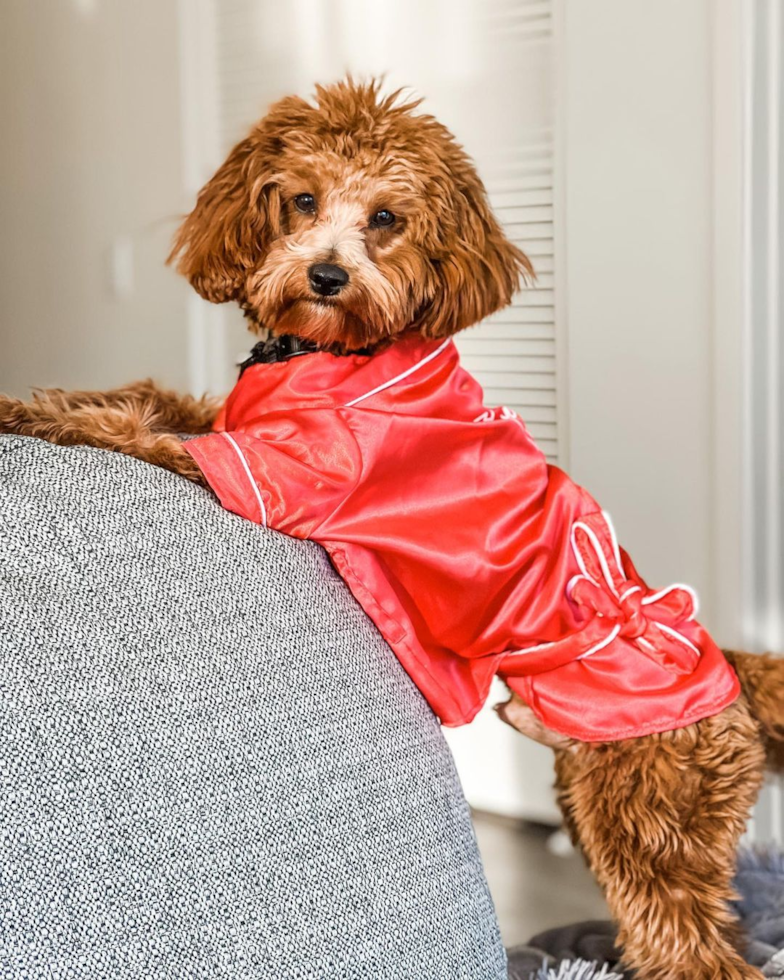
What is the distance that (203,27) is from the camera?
9.55 feet

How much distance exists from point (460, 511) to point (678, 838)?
0.47m

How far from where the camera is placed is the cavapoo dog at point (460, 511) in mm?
1284

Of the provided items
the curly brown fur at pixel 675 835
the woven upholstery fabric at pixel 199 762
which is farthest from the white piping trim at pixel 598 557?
the woven upholstery fabric at pixel 199 762

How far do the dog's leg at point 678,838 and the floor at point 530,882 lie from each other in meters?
0.86

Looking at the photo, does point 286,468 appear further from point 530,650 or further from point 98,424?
point 530,650

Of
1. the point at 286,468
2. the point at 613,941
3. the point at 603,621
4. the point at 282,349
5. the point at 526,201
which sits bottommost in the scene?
the point at 613,941

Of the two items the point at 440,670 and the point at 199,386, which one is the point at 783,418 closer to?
the point at 440,670

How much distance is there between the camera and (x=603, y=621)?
136 cm

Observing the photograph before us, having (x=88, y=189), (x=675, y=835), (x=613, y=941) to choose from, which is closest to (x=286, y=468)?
(x=675, y=835)

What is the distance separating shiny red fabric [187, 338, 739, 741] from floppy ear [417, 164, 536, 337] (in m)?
0.05

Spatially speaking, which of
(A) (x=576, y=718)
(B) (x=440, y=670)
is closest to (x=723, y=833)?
(A) (x=576, y=718)

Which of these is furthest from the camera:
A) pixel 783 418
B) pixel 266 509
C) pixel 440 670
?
pixel 783 418

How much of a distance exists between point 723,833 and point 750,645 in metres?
0.92

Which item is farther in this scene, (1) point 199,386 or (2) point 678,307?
(1) point 199,386
